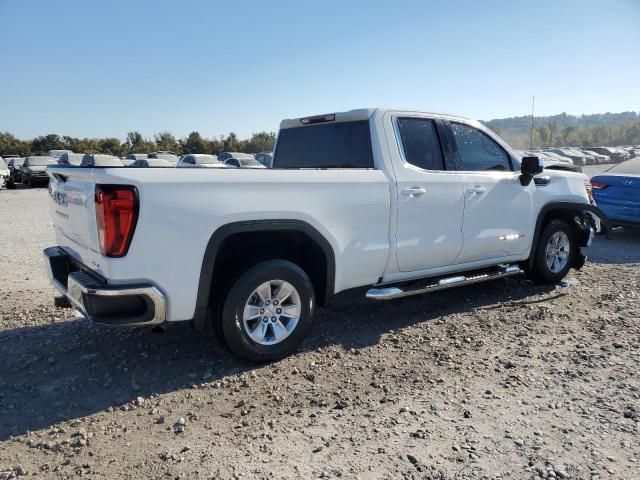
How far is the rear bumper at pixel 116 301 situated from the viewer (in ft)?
9.93

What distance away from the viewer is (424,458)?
262 cm

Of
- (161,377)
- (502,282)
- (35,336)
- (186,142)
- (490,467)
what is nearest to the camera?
(490,467)

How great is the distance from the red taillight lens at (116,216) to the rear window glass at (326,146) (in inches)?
81.4

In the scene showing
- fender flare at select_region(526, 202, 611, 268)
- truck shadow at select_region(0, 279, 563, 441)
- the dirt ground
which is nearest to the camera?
the dirt ground

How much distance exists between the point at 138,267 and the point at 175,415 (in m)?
0.95

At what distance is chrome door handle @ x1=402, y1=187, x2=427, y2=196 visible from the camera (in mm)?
4184

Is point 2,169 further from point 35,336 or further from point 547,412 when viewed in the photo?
point 547,412

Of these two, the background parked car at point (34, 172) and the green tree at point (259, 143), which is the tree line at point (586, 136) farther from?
the background parked car at point (34, 172)

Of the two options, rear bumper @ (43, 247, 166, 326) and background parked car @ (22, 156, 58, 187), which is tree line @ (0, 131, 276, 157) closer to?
background parked car @ (22, 156, 58, 187)

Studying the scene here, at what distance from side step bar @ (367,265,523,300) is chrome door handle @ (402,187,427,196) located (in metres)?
0.83

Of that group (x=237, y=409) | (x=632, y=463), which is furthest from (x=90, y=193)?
(x=632, y=463)

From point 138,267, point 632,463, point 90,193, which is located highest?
point 90,193

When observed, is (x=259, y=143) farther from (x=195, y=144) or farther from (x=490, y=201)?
(x=490, y=201)

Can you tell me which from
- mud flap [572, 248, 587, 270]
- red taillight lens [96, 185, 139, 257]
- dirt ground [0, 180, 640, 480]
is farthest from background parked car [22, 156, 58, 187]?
mud flap [572, 248, 587, 270]
